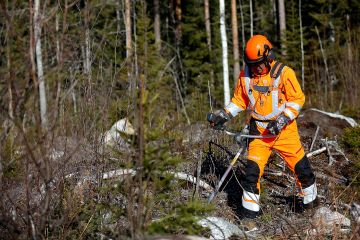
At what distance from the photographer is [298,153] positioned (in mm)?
5156

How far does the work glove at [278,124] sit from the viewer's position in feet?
16.0

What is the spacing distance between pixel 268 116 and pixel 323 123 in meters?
3.89

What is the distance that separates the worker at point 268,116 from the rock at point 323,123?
298 cm

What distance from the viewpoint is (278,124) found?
4875 mm

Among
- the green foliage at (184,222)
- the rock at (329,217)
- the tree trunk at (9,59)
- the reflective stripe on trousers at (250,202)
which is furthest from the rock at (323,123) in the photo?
the tree trunk at (9,59)

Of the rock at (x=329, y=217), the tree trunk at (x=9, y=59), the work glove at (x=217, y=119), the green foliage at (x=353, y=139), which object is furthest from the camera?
the green foliage at (x=353, y=139)

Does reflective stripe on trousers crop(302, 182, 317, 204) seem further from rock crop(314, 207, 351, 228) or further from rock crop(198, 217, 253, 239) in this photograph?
rock crop(198, 217, 253, 239)

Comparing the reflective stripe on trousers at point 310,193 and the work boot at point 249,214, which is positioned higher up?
the reflective stripe on trousers at point 310,193

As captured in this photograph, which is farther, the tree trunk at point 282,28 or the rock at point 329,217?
the tree trunk at point 282,28

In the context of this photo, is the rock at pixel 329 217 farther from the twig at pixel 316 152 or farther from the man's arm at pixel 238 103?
the twig at pixel 316 152

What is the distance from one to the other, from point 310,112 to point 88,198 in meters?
5.62

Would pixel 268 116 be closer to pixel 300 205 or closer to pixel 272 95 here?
pixel 272 95

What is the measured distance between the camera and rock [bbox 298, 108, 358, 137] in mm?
8305

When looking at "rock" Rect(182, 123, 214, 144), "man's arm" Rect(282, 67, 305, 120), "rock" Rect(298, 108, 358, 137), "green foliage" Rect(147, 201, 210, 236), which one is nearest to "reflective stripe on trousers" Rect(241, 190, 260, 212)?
"man's arm" Rect(282, 67, 305, 120)
